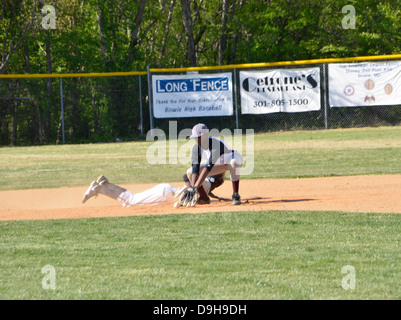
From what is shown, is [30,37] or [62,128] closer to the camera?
[62,128]

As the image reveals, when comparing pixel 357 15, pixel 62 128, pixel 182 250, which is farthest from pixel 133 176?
pixel 357 15

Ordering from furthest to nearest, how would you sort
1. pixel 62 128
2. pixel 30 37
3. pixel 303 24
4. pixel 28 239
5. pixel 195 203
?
1. pixel 303 24
2. pixel 30 37
3. pixel 62 128
4. pixel 195 203
5. pixel 28 239

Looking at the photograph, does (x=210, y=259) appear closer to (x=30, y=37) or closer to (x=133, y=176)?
(x=133, y=176)

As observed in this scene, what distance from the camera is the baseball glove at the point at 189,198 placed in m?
9.46

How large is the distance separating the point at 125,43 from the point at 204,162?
63.7ft

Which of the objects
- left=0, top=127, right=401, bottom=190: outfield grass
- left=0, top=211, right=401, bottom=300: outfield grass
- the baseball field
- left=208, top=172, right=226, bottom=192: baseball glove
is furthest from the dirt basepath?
left=0, top=127, right=401, bottom=190: outfield grass

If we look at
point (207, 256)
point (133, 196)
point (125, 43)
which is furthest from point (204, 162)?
point (125, 43)

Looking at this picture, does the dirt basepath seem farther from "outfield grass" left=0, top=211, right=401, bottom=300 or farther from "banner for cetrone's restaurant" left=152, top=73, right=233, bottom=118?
"banner for cetrone's restaurant" left=152, top=73, right=233, bottom=118

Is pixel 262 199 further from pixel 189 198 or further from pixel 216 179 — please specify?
pixel 189 198

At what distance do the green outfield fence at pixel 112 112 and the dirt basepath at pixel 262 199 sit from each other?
1065 centimetres

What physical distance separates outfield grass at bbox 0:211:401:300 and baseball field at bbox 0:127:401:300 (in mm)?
13

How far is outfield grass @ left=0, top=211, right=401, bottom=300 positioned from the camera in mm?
5145

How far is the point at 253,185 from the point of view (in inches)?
484

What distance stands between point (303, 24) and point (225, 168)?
20.7 m
